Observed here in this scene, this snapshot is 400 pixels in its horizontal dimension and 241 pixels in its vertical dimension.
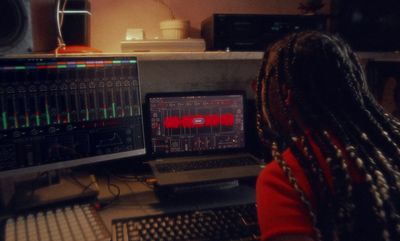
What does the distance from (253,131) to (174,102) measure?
40 cm

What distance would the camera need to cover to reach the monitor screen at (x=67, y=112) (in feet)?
3.80

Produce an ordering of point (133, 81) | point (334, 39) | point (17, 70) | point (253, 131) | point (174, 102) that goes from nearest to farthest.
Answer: point (334, 39)
point (17, 70)
point (133, 81)
point (174, 102)
point (253, 131)

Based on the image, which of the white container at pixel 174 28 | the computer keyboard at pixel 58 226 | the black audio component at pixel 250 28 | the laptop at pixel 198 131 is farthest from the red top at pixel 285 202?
the white container at pixel 174 28

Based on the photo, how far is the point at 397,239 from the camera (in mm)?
798

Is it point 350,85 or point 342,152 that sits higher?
point 350,85

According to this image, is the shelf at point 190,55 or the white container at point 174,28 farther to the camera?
the white container at point 174,28

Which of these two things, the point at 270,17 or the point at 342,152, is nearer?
the point at 342,152

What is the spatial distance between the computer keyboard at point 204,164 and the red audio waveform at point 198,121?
0.51 feet

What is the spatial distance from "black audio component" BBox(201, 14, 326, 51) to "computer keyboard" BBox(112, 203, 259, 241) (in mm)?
647

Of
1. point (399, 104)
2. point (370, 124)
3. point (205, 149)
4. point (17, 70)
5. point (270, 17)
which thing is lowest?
point (205, 149)

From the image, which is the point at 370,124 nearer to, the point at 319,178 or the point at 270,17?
the point at 319,178

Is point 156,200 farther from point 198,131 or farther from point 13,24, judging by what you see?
point 13,24

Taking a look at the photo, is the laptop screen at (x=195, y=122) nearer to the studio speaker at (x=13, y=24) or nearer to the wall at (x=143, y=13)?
the wall at (x=143, y=13)

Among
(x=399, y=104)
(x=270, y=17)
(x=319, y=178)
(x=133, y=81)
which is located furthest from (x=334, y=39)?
(x=399, y=104)
